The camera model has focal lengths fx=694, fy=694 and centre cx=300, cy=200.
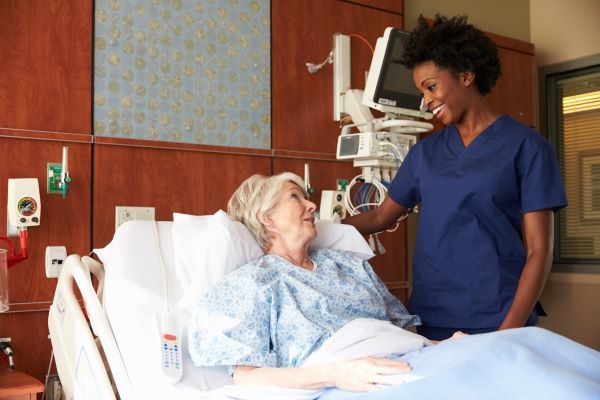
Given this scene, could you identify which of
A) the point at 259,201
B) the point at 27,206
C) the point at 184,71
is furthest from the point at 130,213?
the point at 259,201

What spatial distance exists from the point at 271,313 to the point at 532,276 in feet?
2.28

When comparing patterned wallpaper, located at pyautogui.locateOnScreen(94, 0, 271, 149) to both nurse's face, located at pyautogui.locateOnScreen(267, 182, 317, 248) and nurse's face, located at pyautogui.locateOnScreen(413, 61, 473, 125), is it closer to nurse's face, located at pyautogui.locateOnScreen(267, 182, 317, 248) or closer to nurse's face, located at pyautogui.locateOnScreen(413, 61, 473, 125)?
nurse's face, located at pyautogui.locateOnScreen(267, 182, 317, 248)

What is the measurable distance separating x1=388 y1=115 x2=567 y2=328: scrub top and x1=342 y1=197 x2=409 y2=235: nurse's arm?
18 cm

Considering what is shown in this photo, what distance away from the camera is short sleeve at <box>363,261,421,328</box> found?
6.84ft

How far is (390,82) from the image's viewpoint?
294cm

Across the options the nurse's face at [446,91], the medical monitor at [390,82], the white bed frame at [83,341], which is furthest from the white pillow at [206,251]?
the medical monitor at [390,82]

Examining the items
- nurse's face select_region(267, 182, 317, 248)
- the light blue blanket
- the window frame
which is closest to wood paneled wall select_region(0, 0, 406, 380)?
nurse's face select_region(267, 182, 317, 248)

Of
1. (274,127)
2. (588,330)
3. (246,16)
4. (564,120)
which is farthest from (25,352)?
(564,120)

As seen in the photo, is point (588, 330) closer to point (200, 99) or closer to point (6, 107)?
point (200, 99)

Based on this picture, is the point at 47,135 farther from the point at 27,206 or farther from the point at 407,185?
the point at 407,185

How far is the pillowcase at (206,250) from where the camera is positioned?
186cm

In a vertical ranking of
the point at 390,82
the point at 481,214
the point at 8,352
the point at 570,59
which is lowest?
the point at 8,352

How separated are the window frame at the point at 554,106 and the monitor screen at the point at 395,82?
1817 mm

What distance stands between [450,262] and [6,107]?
1661 millimetres
